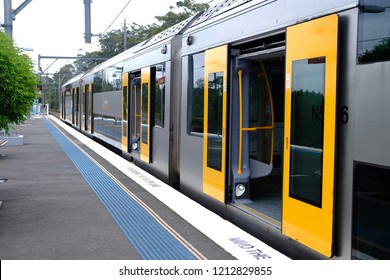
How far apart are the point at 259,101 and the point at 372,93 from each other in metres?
3.34

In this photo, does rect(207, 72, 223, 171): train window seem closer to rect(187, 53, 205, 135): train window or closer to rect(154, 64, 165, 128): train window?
rect(187, 53, 205, 135): train window

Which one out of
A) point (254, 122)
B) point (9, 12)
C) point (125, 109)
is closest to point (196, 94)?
point (254, 122)

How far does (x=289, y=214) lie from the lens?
197 inches

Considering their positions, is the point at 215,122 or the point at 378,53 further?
the point at 215,122

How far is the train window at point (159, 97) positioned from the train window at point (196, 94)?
185 centimetres

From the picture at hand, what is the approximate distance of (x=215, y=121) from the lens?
7203mm

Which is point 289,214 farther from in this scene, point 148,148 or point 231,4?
point 148,148

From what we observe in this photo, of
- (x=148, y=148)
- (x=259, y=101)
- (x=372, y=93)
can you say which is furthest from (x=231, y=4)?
(x=148, y=148)

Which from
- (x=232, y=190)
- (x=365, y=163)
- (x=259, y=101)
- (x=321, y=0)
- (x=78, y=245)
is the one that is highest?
(x=321, y=0)

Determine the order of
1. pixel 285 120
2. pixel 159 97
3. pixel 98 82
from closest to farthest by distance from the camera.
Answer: pixel 285 120 → pixel 159 97 → pixel 98 82

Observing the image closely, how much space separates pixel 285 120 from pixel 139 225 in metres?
2.83

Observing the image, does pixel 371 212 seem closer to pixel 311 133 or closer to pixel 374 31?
pixel 311 133

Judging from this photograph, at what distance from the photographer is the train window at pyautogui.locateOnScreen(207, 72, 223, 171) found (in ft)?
23.1

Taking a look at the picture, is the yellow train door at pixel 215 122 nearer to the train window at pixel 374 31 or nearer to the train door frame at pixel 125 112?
the train window at pixel 374 31
